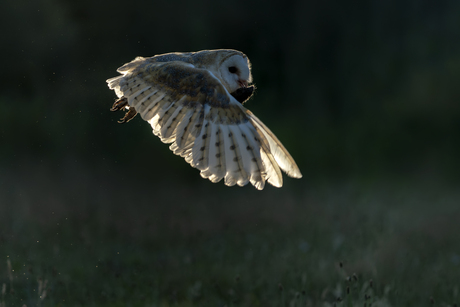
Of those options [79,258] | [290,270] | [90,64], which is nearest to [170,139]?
[290,270]

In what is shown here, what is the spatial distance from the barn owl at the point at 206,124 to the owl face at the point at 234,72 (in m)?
0.14

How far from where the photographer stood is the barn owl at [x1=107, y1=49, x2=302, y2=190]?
2.57 meters

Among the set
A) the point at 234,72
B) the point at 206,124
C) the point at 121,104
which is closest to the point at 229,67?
the point at 234,72

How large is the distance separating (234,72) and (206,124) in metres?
0.73

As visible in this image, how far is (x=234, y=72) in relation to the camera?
3311mm

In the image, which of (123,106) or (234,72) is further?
(123,106)

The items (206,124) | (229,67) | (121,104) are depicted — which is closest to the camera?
(206,124)

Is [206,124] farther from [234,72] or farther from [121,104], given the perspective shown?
[121,104]

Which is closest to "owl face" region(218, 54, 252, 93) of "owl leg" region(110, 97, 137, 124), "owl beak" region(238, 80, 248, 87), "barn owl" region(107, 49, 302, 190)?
"owl beak" region(238, 80, 248, 87)

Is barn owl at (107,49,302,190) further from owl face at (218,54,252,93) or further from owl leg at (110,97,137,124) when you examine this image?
owl leg at (110,97,137,124)

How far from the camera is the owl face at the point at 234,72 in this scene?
325 centimetres

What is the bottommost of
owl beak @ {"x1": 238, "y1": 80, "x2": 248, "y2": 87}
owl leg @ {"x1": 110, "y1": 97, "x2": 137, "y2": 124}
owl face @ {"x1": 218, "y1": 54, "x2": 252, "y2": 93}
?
owl leg @ {"x1": 110, "y1": 97, "x2": 137, "y2": 124}

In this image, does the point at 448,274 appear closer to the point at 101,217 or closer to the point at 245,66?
the point at 245,66

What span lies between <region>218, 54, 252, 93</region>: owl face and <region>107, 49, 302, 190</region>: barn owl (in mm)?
144
